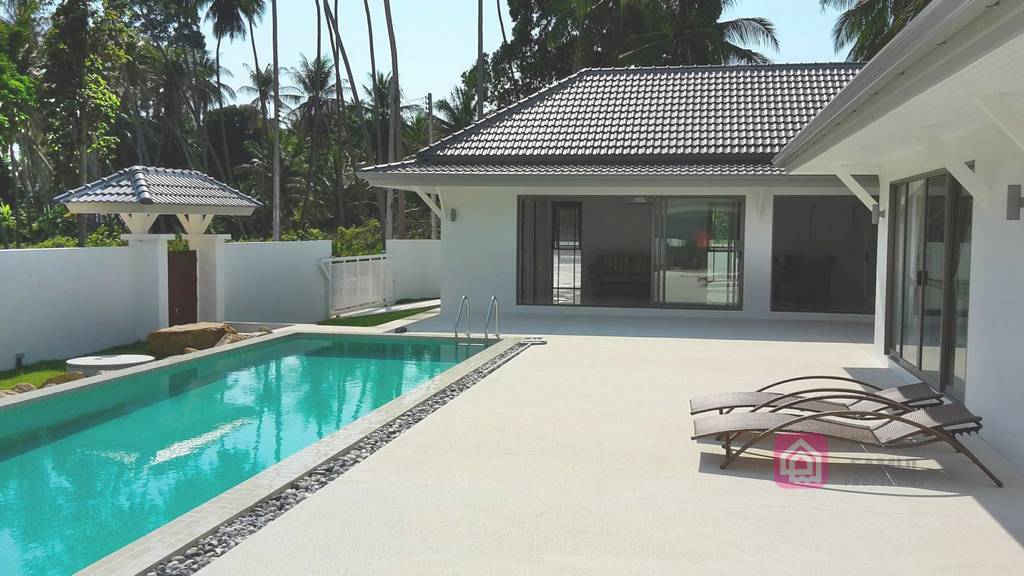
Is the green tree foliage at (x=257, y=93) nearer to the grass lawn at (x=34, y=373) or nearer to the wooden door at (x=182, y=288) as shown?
the wooden door at (x=182, y=288)

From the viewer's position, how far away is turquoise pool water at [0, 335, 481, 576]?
5570 millimetres

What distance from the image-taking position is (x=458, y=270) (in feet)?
55.2

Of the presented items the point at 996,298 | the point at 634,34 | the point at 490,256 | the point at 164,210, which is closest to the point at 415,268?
the point at 490,256

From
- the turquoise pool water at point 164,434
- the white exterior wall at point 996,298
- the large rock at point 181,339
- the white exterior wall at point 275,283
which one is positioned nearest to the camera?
the turquoise pool water at point 164,434

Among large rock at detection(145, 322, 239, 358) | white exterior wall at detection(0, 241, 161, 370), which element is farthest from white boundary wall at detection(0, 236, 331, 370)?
large rock at detection(145, 322, 239, 358)

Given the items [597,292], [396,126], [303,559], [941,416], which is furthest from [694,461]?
[396,126]

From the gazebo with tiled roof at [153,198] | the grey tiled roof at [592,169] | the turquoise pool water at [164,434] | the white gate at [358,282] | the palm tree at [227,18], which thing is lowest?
the turquoise pool water at [164,434]

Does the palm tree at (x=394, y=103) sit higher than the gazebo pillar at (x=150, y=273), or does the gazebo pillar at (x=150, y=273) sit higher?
the palm tree at (x=394, y=103)

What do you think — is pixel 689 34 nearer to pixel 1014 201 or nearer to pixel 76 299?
pixel 76 299

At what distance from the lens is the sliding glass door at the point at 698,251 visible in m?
16.2

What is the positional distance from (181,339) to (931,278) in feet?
32.2

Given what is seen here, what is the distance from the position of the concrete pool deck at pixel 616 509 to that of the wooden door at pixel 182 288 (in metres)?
8.02

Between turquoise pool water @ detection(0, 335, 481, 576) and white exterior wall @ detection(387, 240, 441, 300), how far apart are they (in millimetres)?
8294

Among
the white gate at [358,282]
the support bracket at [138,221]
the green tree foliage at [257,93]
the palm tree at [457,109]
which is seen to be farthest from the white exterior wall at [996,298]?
the palm tree at [457,109]
